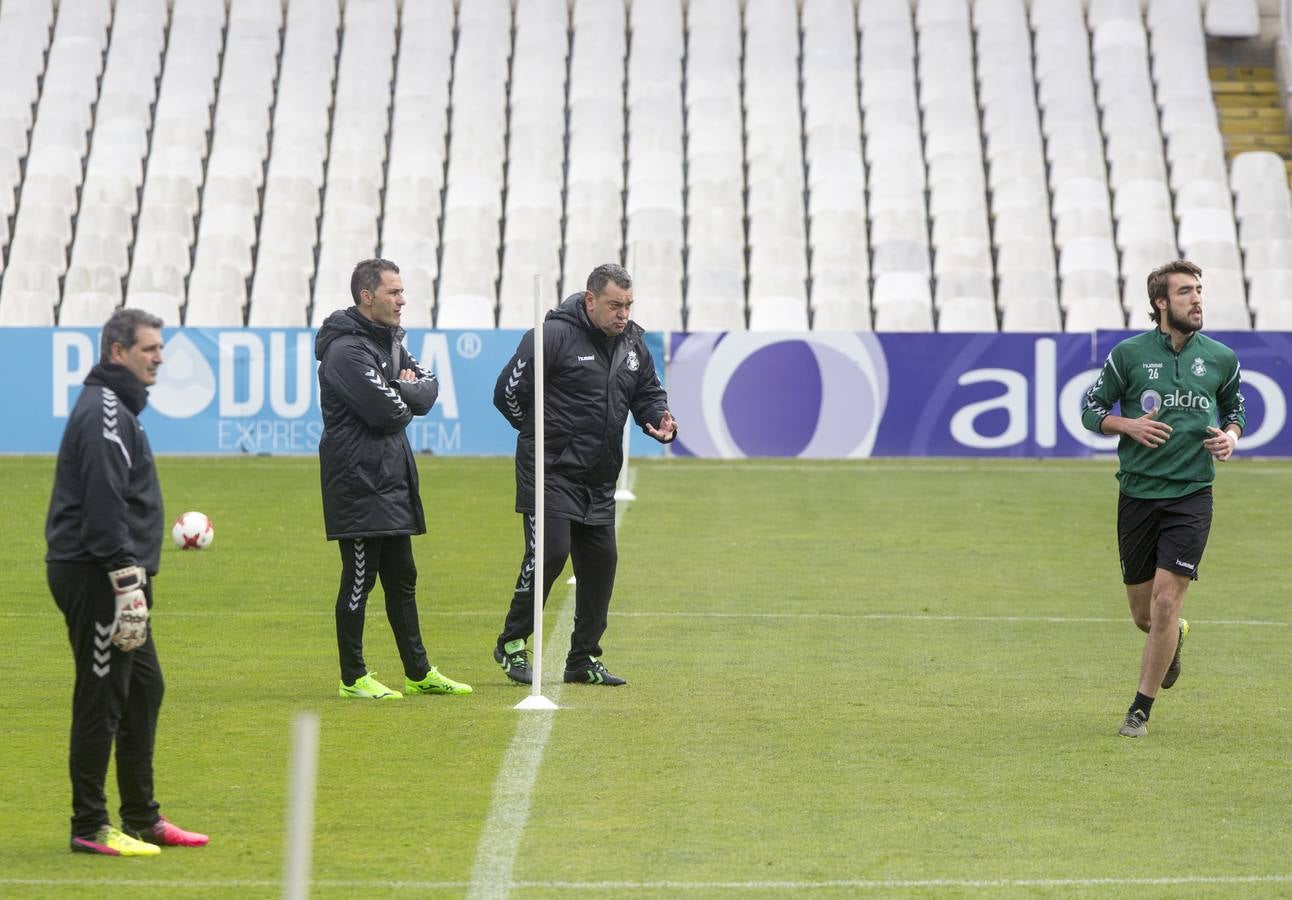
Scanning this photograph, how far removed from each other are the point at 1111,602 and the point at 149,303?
71.0ft

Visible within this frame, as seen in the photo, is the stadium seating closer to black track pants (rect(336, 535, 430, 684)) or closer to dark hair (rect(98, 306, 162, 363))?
black track pants (rect(336, 535, 430, 684))

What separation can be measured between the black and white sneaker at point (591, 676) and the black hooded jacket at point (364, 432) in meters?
1.18

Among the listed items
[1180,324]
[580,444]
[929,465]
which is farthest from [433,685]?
[929,465]

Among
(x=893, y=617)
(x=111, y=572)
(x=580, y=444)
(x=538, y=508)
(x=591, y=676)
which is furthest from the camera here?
(x=893, y=617)

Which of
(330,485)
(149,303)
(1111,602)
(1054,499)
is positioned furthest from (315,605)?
(149,303)

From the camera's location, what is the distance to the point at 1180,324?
8500mm

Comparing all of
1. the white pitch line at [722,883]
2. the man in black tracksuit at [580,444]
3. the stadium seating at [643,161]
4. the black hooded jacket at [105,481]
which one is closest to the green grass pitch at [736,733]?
the white pitch line at [722,883]

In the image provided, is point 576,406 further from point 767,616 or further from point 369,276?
point 767,616

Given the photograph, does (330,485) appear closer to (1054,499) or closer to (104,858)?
(104,858)

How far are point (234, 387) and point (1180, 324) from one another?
20.4m

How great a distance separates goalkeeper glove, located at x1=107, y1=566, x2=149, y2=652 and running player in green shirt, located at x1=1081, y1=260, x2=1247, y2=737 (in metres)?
4.24

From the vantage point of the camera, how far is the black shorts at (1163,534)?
332 inches

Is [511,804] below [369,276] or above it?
below

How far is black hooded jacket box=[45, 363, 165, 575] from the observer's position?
20.1 ft
